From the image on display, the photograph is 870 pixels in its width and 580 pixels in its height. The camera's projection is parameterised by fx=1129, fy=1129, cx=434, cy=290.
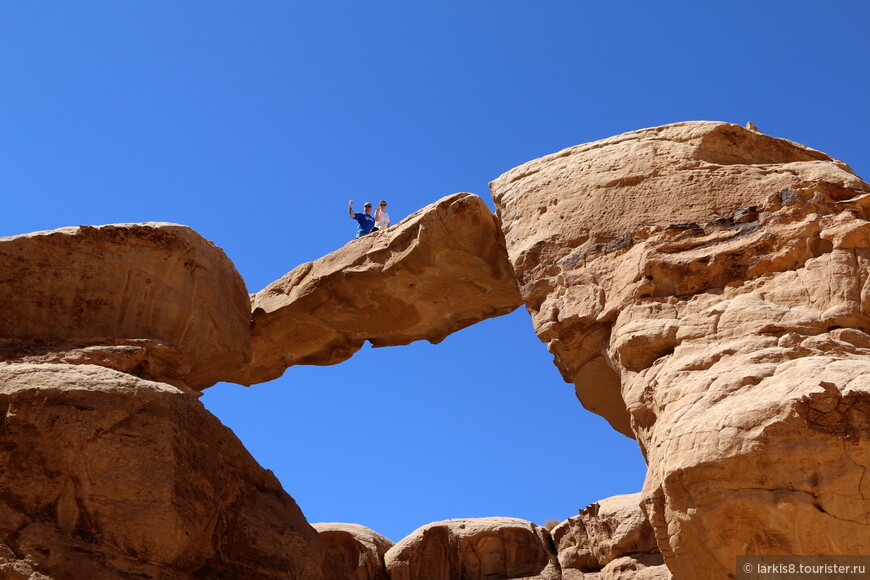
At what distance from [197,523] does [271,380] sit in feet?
15.9

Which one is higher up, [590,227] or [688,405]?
→ [590,227]

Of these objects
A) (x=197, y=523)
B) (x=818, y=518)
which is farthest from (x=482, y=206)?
(x=818, y=518)

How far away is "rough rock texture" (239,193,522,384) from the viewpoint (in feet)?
40.1

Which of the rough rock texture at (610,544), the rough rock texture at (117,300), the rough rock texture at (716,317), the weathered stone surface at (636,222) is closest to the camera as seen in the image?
the rough rock texture at (716,317)

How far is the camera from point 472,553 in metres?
14.1

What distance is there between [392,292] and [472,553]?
3.68 metres

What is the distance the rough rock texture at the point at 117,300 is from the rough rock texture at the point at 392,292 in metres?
1.25

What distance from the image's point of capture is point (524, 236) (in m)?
10.9

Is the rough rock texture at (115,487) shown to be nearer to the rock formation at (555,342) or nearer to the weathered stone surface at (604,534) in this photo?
the rock formation at (555,342)

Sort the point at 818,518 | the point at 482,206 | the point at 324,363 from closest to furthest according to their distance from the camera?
the point at 818,518 < the point at 482,206 < the point at 324,363

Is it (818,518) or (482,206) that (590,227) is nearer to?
(482,206)

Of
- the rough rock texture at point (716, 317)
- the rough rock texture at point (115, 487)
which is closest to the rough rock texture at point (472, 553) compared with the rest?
the rough rock texture at point (716, 317)

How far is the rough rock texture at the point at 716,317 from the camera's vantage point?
7441mm

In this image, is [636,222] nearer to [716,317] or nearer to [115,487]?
[716,317]
